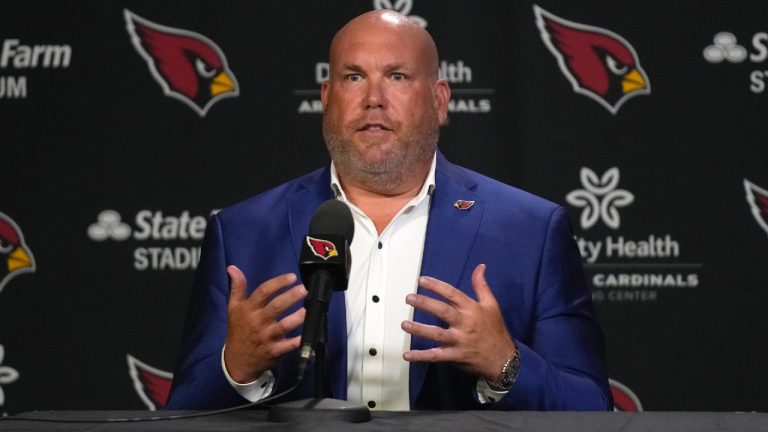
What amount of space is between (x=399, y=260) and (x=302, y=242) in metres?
0.42

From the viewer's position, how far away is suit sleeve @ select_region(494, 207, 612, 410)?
91.0 inches

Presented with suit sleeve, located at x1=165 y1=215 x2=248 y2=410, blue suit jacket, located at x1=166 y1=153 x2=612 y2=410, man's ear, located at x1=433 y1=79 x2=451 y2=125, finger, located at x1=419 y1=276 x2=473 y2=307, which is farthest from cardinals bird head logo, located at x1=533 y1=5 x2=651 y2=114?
finger, located at x1=419 y1=276 x2=473 y2=307

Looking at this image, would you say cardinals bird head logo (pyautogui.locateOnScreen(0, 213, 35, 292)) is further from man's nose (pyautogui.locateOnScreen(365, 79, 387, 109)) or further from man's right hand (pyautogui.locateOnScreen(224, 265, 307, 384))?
man's right hand (pyautogui.locateOnScreen(224, 265, 307, 384))

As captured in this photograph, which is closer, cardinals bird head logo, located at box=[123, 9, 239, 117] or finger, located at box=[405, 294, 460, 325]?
finger, located at box=[405, 294, 460, 325]

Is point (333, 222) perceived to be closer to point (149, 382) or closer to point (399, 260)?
point (399, 260)

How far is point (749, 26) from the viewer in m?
3.70

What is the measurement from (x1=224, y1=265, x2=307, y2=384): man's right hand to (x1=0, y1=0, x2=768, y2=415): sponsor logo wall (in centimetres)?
164

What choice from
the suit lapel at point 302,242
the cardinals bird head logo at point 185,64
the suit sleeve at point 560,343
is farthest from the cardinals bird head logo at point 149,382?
the suit sleeve at point 560,343

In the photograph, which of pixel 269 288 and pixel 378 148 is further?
pixel 378 148

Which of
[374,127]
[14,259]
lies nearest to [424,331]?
[374,127]

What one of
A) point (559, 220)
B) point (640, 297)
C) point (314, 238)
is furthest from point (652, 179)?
point (314, 238)

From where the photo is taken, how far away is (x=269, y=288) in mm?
2025

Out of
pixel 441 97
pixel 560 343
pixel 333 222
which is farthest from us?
pixel 441 97

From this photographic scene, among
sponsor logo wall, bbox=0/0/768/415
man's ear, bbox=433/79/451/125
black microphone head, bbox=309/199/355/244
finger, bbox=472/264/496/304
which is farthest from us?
sponsor logo wall, bbox=0/0/768/415
